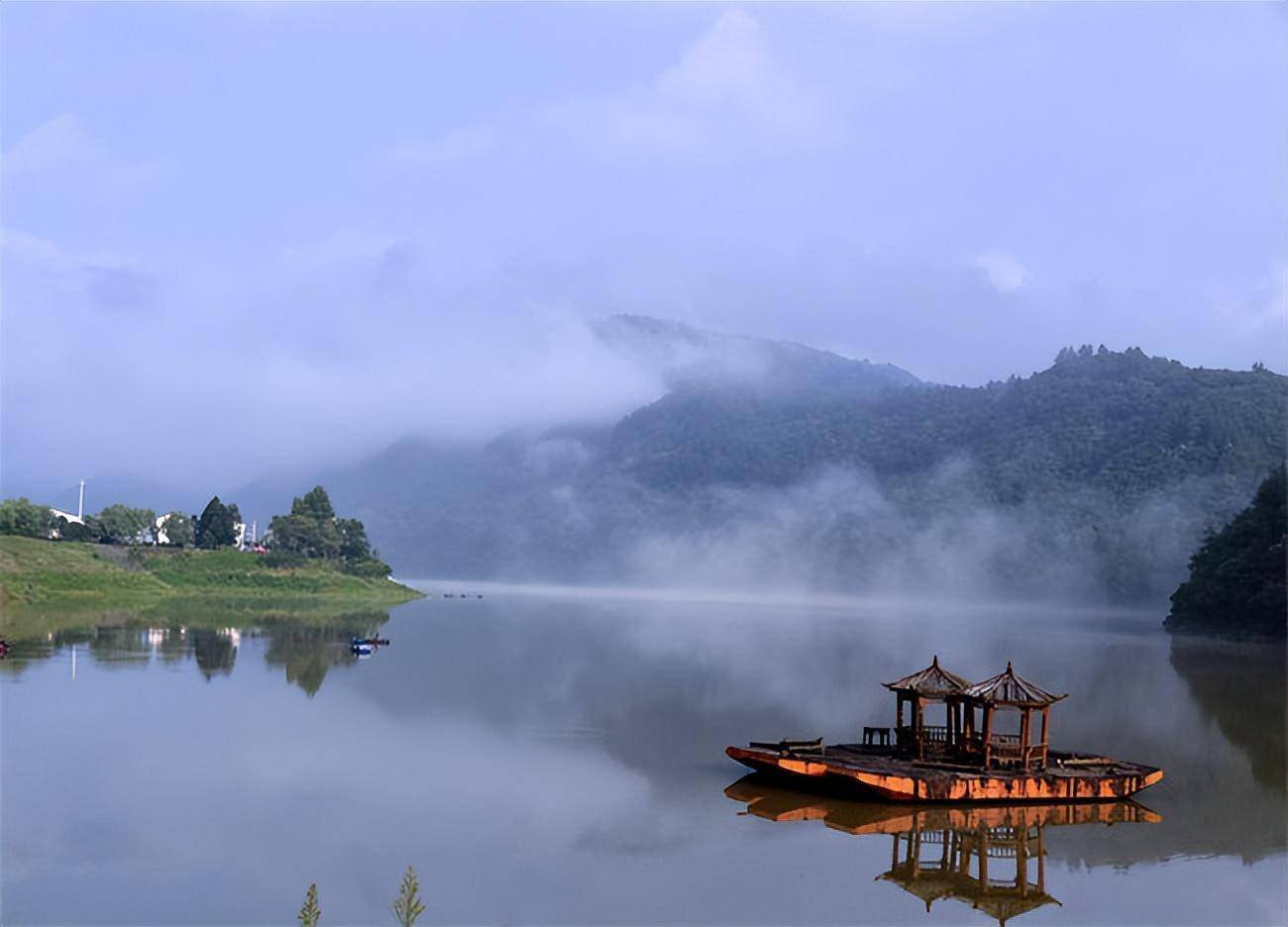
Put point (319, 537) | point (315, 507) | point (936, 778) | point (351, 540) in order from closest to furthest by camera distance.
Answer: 1. point (936, 778)
2. point (319, 537)
3. point (315, 507)
4. point (351, 540)

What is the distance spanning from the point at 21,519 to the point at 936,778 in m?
84.3

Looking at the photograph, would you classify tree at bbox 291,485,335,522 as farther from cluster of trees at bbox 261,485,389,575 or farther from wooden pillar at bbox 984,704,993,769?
wooden pillar at bbox 984,704,993,769

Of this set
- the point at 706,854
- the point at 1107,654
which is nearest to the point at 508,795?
the point at 706,854

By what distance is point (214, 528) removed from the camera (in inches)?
4274

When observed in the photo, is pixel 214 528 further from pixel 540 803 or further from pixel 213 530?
pixel 540 803

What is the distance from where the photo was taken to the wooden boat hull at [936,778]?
2839 cm

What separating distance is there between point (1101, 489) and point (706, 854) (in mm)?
148242

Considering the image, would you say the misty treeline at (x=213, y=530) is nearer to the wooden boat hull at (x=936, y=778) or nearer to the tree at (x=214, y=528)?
the tree at (x=214, y=528)

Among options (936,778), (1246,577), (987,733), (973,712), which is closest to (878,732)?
(973,712)

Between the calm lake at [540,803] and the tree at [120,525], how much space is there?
1810 inches

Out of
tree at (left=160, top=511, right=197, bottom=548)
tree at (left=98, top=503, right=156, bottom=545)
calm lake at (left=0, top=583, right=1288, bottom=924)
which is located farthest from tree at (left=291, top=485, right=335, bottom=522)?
calm lake at (left=0, top=583, right=1288, bottom=924)

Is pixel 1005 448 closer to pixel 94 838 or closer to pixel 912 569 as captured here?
pixel 912 569

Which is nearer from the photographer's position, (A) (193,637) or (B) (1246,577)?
→ (A) (193,637)

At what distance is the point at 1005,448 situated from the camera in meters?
194
